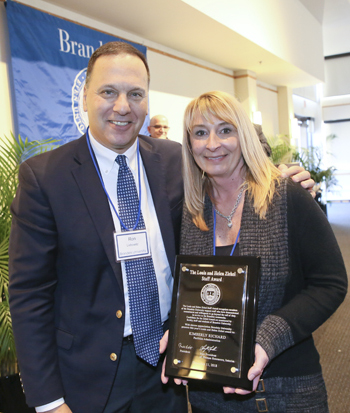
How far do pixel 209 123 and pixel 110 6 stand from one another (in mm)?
4195

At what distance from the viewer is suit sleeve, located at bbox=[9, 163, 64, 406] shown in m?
1.34

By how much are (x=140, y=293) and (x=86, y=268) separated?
22 cm

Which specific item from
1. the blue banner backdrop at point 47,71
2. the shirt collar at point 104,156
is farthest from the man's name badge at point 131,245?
the blue banner backdrop at point 47,71

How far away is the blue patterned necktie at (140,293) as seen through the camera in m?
1.44

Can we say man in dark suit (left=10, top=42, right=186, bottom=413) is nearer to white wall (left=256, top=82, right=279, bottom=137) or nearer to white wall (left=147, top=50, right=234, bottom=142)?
white wall (left=147, top=50, right=234, bottom=142)

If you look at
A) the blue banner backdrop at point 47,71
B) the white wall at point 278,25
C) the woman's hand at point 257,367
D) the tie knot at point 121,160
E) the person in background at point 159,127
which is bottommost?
the woman's hand at point 257,367

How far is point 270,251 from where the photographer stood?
4.42 ft

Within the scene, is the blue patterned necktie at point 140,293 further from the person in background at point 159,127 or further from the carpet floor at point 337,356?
the person in background at point 159,127

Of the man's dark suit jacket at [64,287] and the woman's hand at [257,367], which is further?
the man's dark suit jacket at [64,287]

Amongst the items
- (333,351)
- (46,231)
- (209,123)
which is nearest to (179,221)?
(209,123)

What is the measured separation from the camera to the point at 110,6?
195 inches

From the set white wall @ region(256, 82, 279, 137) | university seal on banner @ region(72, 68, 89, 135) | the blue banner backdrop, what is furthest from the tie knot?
white wall @ region(256, 82, 279, 137)

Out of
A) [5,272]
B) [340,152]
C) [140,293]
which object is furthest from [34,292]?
[340,152]

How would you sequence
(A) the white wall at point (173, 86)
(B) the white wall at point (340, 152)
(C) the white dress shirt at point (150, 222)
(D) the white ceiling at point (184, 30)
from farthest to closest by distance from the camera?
(B) the white wall at point (340, 152)
(A) the white wall at point (173, 86)
(D) the white ceiling at point (184, 30)
(C) the white dress shirt at point (150, 222)
